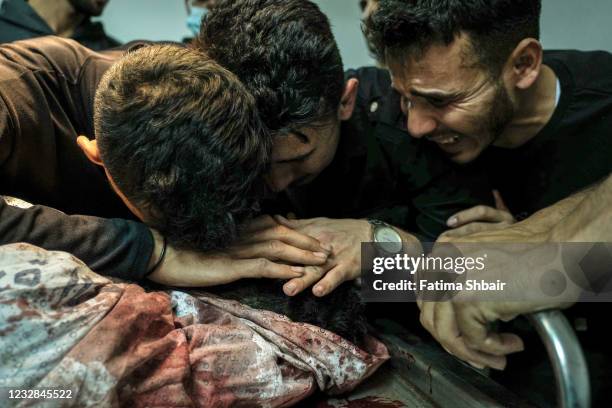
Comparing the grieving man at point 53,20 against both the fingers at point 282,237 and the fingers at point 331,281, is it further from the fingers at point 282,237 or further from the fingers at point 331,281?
the fingers at point 331,281

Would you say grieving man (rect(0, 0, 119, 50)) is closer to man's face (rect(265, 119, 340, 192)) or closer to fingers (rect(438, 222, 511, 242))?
man's face (rect(265, 119, 340, 192))

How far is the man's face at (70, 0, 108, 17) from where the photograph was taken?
2623 mm

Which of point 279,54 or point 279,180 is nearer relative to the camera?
point 279,54

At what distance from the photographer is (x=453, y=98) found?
136 centimetres

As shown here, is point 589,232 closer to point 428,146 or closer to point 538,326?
point 538,326

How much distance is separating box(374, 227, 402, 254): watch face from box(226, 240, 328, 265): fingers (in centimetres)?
22

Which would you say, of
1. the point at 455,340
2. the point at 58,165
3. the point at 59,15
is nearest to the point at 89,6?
the point at 59,15

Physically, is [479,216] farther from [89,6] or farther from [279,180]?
[89,6]

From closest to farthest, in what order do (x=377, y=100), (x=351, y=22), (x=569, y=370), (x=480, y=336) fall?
(x=569, y=370), (x=480, y=336), (x=377, y=100), (x=351, y=22)

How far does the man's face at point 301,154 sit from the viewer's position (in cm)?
130

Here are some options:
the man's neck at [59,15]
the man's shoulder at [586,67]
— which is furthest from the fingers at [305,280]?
the man's neck at [59,15]

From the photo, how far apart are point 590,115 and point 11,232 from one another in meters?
1.41

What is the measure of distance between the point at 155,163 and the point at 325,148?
1.77ft

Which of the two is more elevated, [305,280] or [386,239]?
[386,239]
